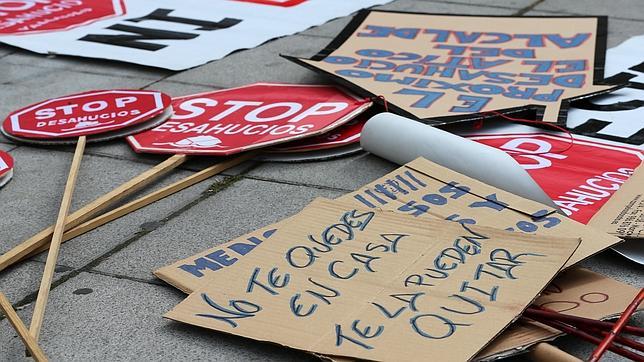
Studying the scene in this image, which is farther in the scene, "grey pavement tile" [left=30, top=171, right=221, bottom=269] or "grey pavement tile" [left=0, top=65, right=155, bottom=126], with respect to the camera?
"grey pavement tile" [left=0, top=65, right=155, bottom=126]

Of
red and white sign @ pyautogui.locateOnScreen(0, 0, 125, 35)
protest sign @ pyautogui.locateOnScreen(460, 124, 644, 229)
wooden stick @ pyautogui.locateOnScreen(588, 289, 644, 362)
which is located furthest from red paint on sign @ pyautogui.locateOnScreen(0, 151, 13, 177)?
wooden stick @ pyautogui.locateOnScreen(588, 289, 644, 362)

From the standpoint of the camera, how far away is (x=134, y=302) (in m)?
2.55

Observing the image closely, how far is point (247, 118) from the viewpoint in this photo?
12.2 feet

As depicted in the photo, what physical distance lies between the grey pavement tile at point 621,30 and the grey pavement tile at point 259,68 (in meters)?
1.41

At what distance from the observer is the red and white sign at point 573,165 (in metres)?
2.93

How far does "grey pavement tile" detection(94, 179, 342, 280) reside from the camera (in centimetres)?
279

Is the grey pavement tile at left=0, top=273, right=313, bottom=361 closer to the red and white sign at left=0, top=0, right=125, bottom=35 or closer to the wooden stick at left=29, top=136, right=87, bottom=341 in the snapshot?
the wooden stick at left=29, top=136, right=87, bottom=341

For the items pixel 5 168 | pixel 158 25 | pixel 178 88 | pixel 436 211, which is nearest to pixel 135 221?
pixel 5 168

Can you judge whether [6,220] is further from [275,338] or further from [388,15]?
[388,15]

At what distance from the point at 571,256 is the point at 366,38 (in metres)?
2.44

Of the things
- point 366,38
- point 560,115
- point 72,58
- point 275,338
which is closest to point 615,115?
point 560,115

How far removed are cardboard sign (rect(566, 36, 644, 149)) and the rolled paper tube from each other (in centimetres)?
66

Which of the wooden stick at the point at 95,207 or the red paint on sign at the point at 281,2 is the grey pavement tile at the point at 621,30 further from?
the wooden stick at the point at 95,207

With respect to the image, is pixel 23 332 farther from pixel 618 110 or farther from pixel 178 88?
pixel 618 110
